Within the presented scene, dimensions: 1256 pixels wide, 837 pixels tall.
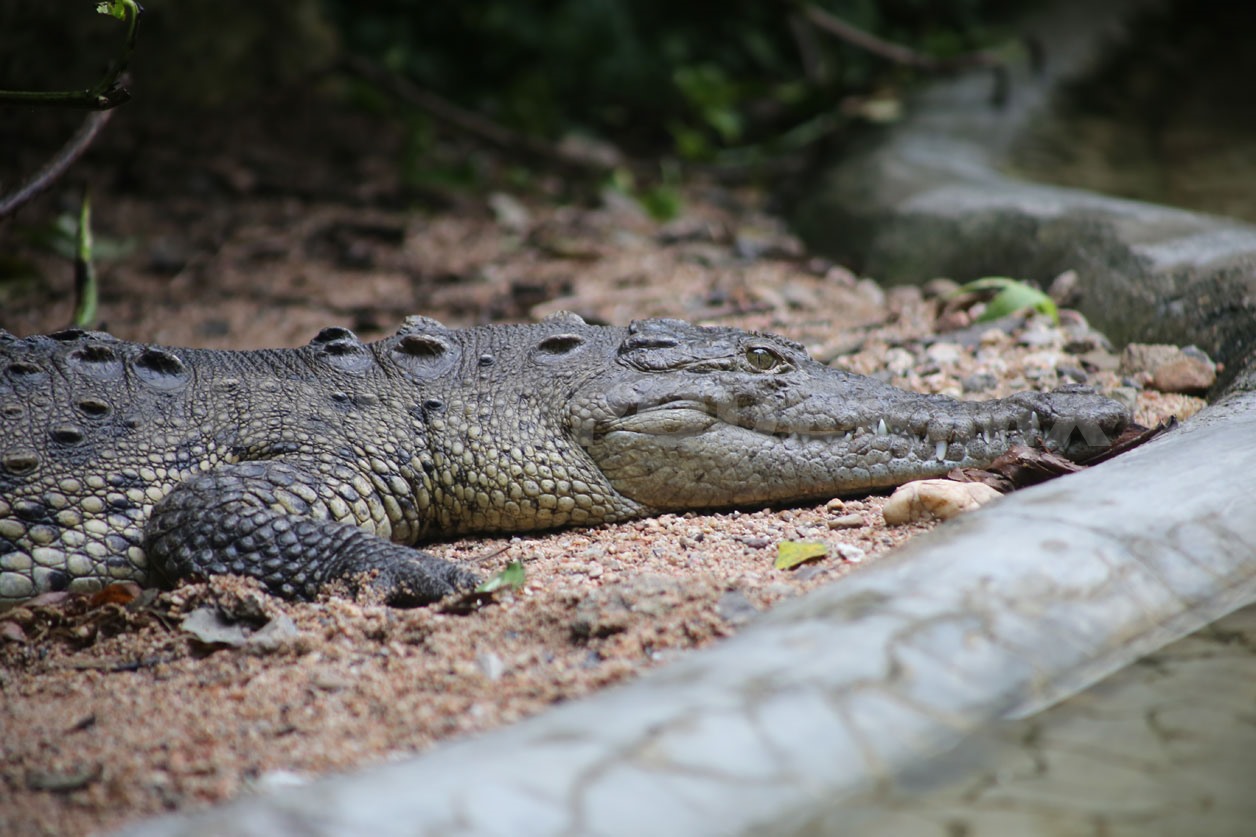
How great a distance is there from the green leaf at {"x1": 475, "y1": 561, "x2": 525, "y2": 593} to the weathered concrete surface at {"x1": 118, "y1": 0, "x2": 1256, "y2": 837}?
2.97ft

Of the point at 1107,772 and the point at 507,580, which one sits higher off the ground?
the point at 1107,772

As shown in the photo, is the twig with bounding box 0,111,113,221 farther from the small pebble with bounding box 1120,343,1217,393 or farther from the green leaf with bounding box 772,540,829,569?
the small pebble with bounding box 1120,343,1217,393

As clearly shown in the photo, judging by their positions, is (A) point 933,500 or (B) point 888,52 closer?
(A) point 933,500

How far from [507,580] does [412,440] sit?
2.66 ft

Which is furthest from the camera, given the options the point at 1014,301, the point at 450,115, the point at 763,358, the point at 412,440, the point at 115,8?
the point at 450,115

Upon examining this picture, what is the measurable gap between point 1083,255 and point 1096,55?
19.7ft

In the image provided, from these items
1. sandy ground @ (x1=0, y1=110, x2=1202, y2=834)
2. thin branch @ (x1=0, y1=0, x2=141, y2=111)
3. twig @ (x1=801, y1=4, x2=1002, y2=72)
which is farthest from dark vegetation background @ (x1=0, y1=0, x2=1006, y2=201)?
thin branch @ (x1=0, y1=0, x2=141, y2=111)

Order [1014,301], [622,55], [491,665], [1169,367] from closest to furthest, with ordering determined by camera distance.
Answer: [491,665], [1169,367], [1014,301], [622,55]

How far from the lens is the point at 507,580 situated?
9.58 feet

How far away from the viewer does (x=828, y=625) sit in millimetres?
2102

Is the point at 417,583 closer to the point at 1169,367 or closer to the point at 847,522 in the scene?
the point at 847,522

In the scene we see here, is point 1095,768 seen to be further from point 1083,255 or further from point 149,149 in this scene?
point 149,149

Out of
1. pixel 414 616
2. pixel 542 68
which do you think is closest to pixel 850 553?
pixel 414 616

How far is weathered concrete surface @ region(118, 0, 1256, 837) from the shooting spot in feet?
5.61
